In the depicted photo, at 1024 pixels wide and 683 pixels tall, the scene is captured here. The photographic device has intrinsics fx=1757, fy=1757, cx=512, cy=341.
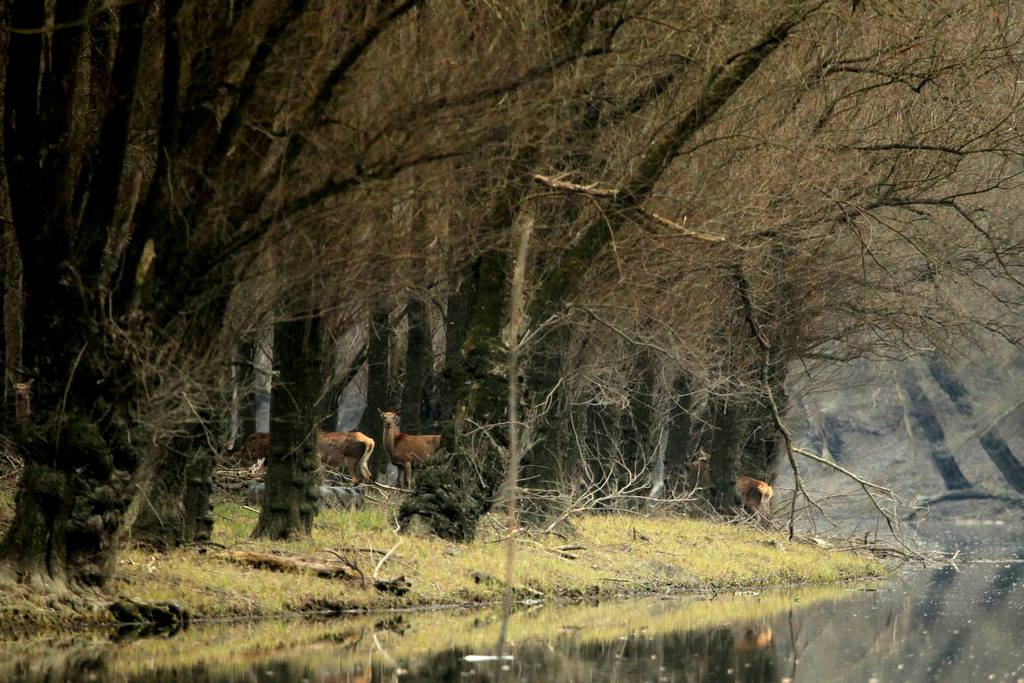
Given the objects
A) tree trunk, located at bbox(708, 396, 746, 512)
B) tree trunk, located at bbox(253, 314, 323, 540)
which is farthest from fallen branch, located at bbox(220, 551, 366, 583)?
tree trunk, located at bbox(708, 396, 746, 512)

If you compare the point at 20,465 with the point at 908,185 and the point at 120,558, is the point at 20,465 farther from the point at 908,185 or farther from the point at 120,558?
the point at 908,185

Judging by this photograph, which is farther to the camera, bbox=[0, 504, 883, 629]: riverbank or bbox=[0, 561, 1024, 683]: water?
bbox=[0, 504, 883, 629]: riverbank

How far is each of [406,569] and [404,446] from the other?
10.7 metres

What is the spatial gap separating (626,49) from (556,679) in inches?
314

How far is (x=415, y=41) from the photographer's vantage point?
55.4 feet

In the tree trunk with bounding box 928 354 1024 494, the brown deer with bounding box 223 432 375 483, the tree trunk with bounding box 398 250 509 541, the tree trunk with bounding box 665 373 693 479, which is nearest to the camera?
the tree trunk with bounding box 398 250 509 541

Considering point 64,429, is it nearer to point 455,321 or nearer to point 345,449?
point 455,321

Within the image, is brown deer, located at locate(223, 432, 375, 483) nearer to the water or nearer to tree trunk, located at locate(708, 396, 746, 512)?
tree trunk, located at locate(708, 396, 746, 512)

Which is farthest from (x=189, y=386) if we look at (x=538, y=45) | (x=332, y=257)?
(x=538, y=45)

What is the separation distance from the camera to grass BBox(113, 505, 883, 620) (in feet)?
57.3

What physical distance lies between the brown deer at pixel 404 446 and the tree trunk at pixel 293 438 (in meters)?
8.54

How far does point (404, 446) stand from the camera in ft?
100

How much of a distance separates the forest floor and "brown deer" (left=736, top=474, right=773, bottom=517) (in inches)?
168

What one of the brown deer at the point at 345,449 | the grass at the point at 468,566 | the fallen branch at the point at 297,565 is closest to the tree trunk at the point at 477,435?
the grass at the point at 468,566
